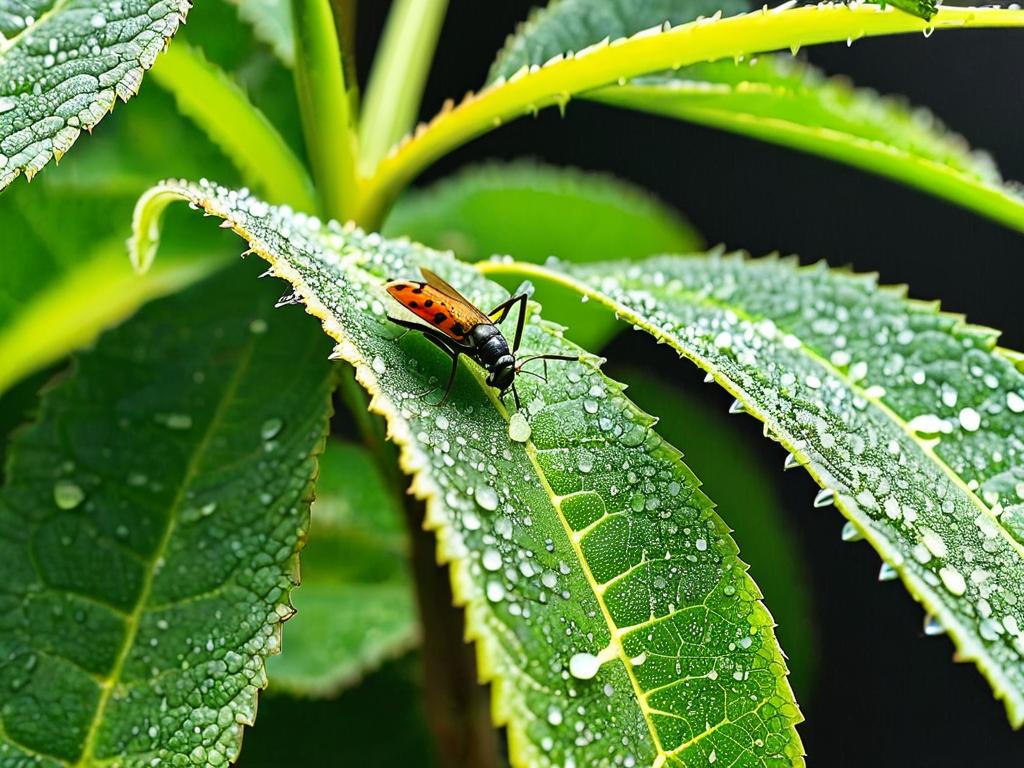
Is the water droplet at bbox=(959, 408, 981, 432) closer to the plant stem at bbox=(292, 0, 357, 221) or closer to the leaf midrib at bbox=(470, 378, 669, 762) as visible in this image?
the leaf midrib at bbox=(470, 378, 669, 762)

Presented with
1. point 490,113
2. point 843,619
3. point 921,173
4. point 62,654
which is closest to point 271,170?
point 490,113

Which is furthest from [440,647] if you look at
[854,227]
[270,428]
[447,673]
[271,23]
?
[854,227]

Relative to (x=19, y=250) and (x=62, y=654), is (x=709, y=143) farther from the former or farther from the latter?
(x=62, y=654)

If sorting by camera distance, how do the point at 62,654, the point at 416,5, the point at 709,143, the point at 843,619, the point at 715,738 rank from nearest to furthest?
the point at 715,738 < the point at 62,654 < the point at 416,5 < the point at 843,619 < the point at 709,143

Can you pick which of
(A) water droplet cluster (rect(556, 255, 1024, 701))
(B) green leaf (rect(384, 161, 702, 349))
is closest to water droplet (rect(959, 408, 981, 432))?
(A) water droplet cluster (rect(556, 255, 1024, 701))

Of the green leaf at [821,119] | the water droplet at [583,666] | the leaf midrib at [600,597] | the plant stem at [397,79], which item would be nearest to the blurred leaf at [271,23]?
the plant stem at [397,79]

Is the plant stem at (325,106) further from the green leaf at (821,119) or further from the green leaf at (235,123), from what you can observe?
the green leaf at (821,119)
